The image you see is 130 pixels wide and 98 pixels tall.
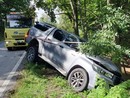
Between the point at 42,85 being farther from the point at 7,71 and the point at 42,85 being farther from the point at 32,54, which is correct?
the point at 32,54

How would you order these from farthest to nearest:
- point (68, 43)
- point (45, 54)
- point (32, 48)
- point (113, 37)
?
point (32, 48) → point (45, 54) → point (68, 43) → point (113, 37)

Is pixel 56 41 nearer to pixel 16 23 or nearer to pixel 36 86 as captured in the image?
pixel 36 86

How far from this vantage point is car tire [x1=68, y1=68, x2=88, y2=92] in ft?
29.5

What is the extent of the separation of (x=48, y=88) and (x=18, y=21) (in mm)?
10438

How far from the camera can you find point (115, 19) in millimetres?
7418

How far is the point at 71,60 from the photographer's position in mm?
9875

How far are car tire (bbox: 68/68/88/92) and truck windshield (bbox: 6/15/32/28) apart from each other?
1005 centimetres

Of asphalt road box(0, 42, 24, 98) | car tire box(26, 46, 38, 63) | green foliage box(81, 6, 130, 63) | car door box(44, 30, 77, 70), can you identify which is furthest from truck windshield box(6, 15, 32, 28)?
green foliage box(81, 6, 130, 63)

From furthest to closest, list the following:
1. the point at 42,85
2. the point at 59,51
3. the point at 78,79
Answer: the point at 59,51 < the point at 42,85 < the point at 78,79

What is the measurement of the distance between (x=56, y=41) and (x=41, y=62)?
1970mm

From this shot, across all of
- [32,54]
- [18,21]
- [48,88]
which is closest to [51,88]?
[48,88]

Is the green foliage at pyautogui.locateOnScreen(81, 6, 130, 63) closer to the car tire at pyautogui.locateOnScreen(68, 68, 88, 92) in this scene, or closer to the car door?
the car tire at pyautogui.locateOnScreen(68, 68, 88, 92)

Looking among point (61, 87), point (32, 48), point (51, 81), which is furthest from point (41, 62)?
point (61, 87)

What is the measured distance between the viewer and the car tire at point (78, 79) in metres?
8.99
